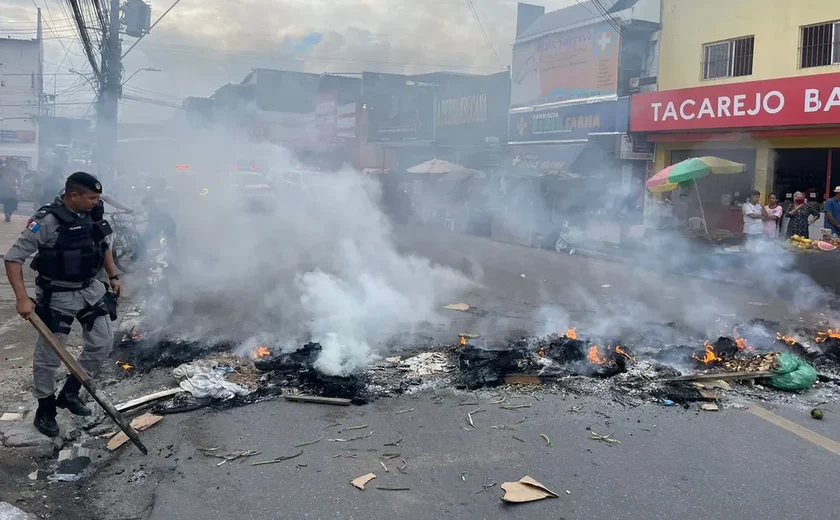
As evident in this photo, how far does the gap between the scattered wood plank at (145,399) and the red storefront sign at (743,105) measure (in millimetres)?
13112

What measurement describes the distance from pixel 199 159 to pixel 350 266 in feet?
48.2

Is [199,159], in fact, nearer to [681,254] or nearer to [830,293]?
[681,254]

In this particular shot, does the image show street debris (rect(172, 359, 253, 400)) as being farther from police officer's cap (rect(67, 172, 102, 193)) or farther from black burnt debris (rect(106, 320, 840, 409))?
police officer's cap (rect(67, 172, 102, 193))

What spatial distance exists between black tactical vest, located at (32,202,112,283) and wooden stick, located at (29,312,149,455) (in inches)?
15.1

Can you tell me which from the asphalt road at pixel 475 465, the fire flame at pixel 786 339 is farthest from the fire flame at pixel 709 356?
the asphalt road at pixel 475 465

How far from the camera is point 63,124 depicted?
43.3 metres

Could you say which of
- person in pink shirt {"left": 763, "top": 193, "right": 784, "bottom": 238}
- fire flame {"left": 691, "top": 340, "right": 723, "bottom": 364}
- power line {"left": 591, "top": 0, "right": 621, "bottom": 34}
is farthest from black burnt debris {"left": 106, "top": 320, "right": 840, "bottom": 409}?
power line {"left": 591, "top": 0, "right": 621, "bottom": 34}

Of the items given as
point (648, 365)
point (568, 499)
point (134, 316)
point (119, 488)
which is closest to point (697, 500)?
point (568, 499)

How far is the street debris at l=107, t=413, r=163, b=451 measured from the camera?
3795mm

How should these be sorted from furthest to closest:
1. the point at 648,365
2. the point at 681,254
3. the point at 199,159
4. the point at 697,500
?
1. the point at 199,159
2. the point at 681,254
3. the point at 648,365
4. the point at 697,500

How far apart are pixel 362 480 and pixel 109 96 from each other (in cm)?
1671

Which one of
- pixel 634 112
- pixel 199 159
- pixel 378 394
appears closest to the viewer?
pixel 378 394

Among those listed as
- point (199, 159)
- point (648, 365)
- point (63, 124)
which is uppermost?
point (63, 124)

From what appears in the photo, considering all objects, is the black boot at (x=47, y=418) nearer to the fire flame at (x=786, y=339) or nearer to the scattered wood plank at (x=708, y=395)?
the scattered wood plank at (x=708, y=395)
